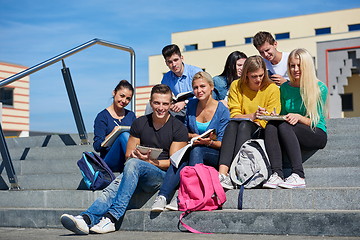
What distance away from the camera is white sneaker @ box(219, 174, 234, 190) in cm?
429

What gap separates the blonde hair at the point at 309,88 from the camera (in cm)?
460

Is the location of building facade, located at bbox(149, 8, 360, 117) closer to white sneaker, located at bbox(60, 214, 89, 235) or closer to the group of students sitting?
the group of students sitting

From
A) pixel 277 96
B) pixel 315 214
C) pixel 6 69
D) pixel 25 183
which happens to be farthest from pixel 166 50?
pixel 6 69

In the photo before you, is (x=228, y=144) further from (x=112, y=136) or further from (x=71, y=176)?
(x=71, y=176)

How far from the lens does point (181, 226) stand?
4102mm

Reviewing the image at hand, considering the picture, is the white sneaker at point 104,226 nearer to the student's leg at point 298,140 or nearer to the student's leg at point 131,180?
the student's leg at point 131,180

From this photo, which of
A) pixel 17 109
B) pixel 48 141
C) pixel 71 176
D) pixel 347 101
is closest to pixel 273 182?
pixel 71 176

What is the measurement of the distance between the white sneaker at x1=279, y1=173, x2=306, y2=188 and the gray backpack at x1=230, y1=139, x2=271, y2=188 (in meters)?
0.16

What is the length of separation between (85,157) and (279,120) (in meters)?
1.83

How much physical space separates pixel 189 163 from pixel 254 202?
2.20 ft

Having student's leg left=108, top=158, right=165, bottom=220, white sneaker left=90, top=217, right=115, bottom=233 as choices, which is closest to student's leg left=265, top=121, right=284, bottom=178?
student's leg left=108, top=158, right=165, bottom=220

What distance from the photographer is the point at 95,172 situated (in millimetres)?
4879

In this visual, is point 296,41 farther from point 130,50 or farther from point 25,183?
point 25,183

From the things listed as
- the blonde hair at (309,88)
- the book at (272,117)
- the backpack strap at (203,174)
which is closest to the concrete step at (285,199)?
the backpack strap at (203,174)
